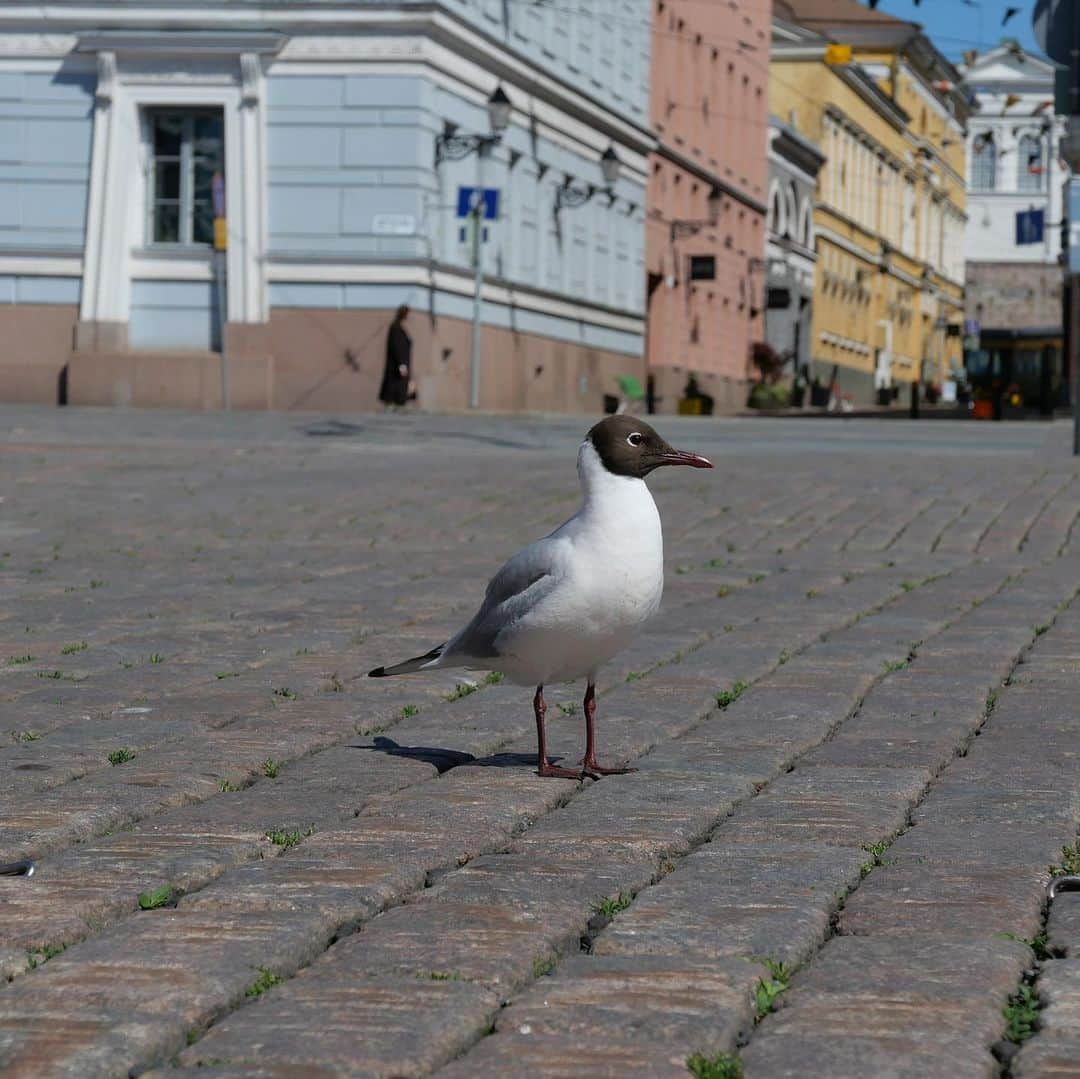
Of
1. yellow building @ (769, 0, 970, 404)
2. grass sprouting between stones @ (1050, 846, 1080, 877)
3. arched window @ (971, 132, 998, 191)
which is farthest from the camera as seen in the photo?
arched window @ (971, 132, 998, 191)

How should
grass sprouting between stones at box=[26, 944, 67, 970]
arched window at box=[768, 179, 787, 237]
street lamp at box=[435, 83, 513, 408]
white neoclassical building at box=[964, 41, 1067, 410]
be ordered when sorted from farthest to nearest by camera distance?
1. white neoclassical building at box=[964, 41, 1067, 410]
2. arched window at box=[768, 179, 787, 237]
3. street lamp at box=[435, 83, 513, 408]
4. grass sprouting between stones at box=[26, 944, 67, 970]

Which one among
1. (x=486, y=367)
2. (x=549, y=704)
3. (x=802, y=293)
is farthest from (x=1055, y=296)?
(x=549, y=704)

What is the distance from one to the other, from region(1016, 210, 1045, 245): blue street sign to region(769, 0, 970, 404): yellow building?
535cm

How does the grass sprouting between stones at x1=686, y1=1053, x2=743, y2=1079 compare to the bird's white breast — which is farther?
the bird's white breast

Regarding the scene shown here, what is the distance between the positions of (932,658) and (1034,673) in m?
0.46

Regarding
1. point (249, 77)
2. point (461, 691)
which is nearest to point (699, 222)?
point (249, 77)

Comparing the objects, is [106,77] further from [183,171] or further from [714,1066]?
[714,1066]

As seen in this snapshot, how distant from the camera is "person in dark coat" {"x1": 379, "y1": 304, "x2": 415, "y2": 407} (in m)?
31.9

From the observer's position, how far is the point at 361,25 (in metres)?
32.8

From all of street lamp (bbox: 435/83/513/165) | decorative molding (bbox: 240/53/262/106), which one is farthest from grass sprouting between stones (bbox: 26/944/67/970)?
street lamp (bbox: 435/83/513/165)

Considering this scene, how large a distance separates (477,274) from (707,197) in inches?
869

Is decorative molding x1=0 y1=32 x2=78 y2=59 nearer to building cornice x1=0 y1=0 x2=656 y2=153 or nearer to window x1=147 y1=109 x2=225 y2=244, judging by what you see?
building cornice x1=0 y1=0 x2=656 y2=153

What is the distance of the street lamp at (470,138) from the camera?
3416 cm

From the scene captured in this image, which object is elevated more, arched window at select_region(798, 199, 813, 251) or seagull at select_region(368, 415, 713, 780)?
arched window at select_region(798, 199, 813, 251)
